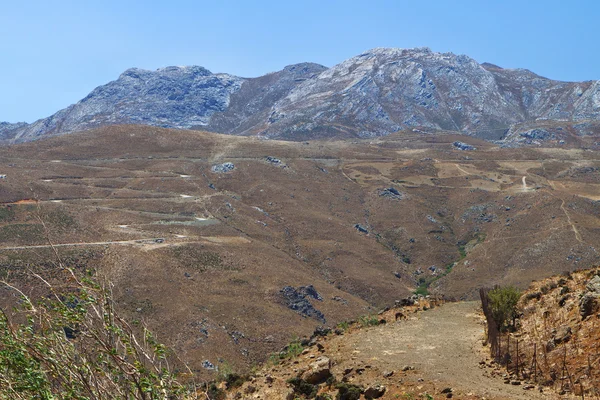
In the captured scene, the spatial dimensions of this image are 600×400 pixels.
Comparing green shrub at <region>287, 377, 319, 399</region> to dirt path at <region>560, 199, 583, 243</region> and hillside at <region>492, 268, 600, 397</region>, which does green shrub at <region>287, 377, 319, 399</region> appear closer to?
hillside at <region>492, 268, 600, 397</region>

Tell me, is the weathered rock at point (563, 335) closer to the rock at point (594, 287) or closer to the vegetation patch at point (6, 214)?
the rock at point (594, 287)

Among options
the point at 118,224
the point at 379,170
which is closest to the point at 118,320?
the point at 118,224

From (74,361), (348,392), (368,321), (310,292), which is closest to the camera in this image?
(74,361)

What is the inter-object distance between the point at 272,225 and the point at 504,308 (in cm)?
5547

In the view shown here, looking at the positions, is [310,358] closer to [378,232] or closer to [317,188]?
[378,232]

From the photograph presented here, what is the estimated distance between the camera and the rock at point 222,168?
90938 mm

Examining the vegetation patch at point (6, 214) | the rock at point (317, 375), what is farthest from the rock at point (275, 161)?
the rock at point (317, 375)

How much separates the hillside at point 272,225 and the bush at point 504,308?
18.8m

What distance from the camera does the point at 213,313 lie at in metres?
40.0

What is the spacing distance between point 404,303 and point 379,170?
80.8 meters

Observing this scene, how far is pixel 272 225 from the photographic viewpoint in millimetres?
69562

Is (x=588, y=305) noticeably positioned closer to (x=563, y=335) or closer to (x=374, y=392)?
(x=563, y=335)

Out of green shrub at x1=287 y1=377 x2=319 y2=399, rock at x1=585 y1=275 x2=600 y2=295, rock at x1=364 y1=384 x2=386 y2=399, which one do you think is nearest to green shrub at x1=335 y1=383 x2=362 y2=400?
rock at x1=364 y1=384 x2=386 y2=399

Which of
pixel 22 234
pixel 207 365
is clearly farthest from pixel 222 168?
pixel 207 365
